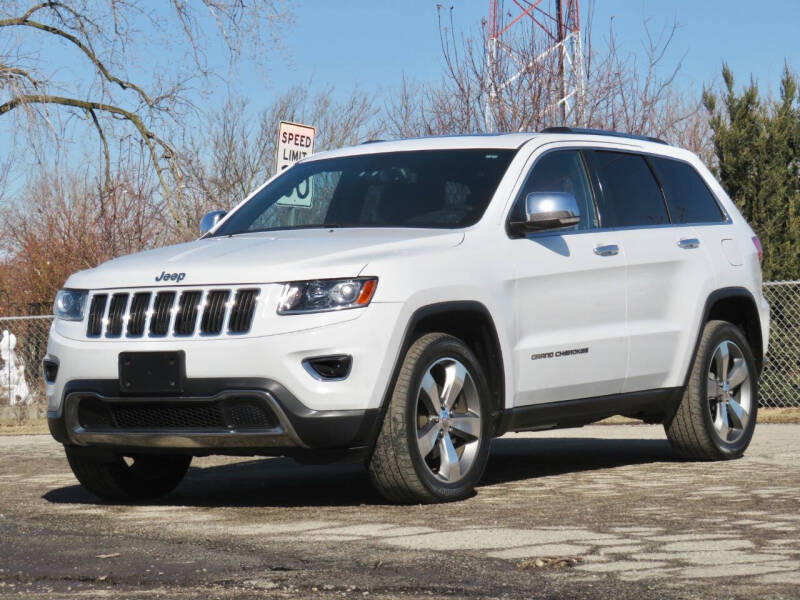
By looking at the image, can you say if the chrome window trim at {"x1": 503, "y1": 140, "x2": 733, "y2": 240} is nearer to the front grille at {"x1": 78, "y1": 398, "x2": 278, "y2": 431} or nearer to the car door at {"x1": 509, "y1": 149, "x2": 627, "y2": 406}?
the car door at {"x1": 509, "y1": 149, "x2": 627, "y2": 406}

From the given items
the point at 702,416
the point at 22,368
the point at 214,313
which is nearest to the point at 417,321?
the point at 214,313

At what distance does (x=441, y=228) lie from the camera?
7410mm

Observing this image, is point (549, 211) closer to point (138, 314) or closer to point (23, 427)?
point (138, 314)

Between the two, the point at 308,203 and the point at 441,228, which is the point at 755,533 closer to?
the point at 441,228

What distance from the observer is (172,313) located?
6.76 m

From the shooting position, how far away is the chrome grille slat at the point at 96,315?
7023 millimetres

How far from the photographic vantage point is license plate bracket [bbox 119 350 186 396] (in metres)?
6.66

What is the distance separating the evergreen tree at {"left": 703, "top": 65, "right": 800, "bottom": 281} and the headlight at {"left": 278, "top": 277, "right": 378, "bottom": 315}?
10.7 m

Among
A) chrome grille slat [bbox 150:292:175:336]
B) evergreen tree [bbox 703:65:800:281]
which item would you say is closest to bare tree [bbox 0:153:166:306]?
evergreen tree [bbox 703:65:800:281]

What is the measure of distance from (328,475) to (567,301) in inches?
85.4

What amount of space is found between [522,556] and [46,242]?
19139 millimetres

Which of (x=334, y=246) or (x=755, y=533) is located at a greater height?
(x=334, y=246)

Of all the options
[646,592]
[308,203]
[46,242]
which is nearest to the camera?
[646,592]

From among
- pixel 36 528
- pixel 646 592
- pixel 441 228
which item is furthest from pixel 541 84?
pixel 646 592
